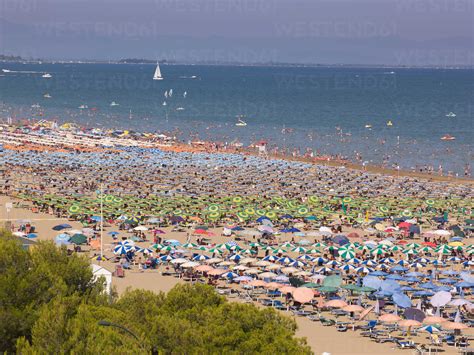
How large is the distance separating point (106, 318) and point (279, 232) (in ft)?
86.5

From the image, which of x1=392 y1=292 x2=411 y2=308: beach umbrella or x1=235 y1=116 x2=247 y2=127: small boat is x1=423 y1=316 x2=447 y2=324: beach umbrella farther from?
x1=235 y1=116 x2=247 y2=127: small boat

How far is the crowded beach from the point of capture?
32.0m

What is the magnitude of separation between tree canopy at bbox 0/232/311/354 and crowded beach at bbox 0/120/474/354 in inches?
289

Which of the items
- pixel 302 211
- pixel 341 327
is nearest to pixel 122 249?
pixel 341 327

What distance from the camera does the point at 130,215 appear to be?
159ft

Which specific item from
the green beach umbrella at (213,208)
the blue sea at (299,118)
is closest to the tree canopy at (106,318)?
the green beach umbrella at (213,208)

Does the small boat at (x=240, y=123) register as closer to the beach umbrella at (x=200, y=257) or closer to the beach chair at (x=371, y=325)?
the beach umbrella at (x=200, y=257)

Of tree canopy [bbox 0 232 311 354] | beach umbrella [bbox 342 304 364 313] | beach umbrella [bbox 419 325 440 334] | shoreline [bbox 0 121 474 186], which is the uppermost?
tree canopy [bbox 0 232 311 354]

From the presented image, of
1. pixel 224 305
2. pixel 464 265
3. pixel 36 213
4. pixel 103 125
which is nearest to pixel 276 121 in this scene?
pixel 103 125

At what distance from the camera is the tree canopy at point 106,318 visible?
18.8 m

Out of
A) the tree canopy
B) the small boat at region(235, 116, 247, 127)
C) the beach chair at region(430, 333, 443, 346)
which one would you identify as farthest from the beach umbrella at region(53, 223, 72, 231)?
the small boat at region(235, 116, 247, 127)

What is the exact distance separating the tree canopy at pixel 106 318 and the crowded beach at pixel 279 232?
7.33m

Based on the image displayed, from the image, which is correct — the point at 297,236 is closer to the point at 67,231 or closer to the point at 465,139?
the point at 67,231

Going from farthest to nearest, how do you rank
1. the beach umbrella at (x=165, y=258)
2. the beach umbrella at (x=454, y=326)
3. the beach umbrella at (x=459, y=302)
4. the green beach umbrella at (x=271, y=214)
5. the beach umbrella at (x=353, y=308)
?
the green beach umbrella at (x=271, y=214) < the beach umbrella at (x=165, y=258) < the beach umbrella at (x=459, y=302) < the beach umbrella at (x=353, y=308) < the beach umbrella at (x=454, y=326)
